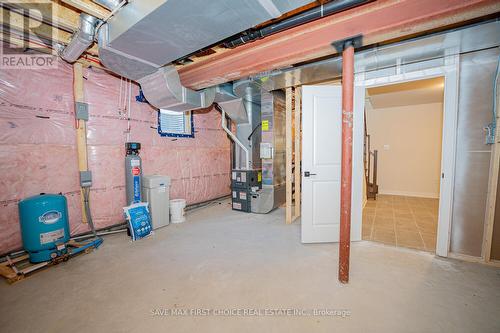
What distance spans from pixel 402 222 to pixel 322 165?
2129 millimetres

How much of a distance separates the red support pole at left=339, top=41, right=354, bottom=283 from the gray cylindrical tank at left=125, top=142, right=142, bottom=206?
3.01 metres

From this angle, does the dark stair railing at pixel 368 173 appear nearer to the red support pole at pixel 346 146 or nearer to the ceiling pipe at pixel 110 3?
the red support pole at pixel 346 146

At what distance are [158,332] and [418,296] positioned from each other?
212 centimetres

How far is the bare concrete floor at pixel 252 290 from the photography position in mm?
1551

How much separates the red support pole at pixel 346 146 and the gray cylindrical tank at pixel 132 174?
118 inches

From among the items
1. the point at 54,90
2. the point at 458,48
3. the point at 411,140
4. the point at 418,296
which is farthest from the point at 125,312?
the point at 411,140

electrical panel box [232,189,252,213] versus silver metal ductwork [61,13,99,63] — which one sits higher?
silver metal ductwork [61,13,99,63]

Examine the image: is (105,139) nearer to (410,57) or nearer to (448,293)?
(410,57)

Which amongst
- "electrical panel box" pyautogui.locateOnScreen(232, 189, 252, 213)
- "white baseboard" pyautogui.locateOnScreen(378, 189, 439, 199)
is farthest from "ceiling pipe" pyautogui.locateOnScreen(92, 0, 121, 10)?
"white baseboard" pyautogui.locateOnScreen(378, 189, 439, 199)

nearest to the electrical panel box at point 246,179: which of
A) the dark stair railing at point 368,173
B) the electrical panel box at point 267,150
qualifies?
the electrical panel box at point 267,150

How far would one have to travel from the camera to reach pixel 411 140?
587cm

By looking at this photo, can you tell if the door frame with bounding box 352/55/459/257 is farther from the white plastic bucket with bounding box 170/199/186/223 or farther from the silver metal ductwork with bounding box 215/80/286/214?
the white plastic bucket with bounding box 170/199/186/223

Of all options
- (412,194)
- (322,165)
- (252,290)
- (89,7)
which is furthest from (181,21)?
(412,194)

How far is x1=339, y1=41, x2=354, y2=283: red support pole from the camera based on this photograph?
6.49 ft
